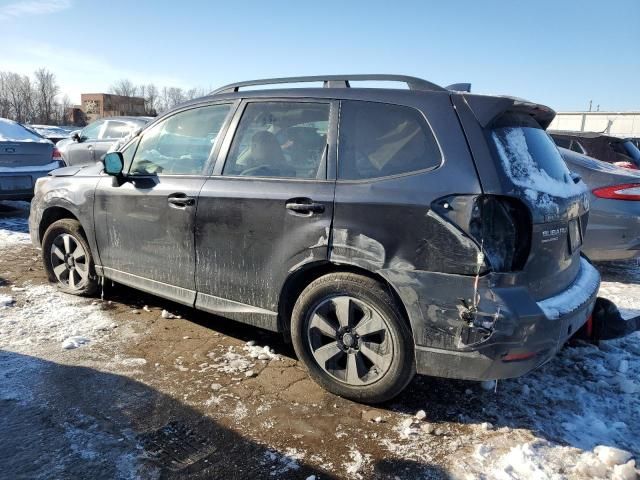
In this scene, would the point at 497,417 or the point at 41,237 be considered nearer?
the point at 497,417

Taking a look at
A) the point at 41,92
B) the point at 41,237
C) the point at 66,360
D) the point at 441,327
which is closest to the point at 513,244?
the point at 441,327

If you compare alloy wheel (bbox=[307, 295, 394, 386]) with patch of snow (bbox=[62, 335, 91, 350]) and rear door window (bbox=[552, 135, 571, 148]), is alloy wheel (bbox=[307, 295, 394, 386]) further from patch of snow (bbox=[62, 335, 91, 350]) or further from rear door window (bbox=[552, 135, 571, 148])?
rear door window (bbox=[552, 135, 571, 148])

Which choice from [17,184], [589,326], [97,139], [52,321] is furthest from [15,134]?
[589,326]

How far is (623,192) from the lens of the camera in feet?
17.7

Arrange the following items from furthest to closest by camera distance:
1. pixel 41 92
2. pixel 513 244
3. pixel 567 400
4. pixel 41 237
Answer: pixel 41 92 < pixel 41 237 < pixel 567 400 < pixel 513 244

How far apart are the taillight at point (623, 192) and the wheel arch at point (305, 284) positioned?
12.7 ft

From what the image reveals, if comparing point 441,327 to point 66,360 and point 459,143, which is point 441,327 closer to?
point 459,143

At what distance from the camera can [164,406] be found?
2.95 meters

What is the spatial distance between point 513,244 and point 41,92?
86351 mm

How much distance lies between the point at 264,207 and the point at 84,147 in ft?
28.9

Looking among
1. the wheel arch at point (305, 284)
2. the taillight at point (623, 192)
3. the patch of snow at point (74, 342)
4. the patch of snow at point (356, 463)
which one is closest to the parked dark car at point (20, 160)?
the patch of snow at point (74, 342)

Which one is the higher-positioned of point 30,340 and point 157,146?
point 157,146

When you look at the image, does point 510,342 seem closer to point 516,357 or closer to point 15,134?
point 516,357

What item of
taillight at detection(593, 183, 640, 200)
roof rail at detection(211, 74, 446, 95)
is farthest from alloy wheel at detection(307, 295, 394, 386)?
taillight at detection(593, 183, 640, 200)
